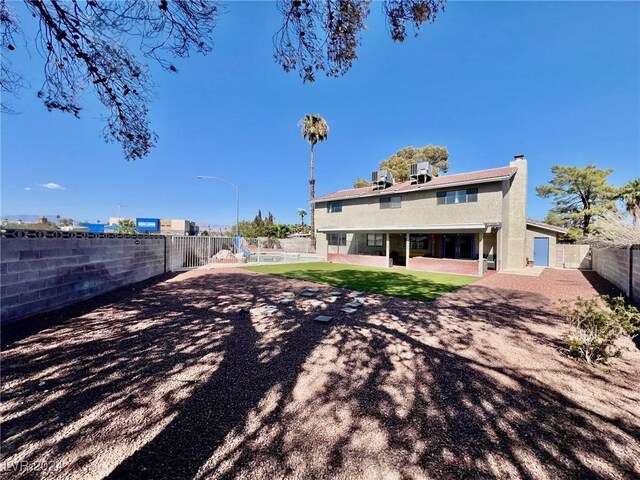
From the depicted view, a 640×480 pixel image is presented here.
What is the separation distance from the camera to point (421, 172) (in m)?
20.6

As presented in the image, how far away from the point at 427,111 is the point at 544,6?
14.6m

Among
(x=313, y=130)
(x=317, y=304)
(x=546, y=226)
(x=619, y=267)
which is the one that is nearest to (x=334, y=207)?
(x=313, y=130)

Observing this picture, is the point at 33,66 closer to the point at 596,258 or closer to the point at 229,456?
the point at 229,456

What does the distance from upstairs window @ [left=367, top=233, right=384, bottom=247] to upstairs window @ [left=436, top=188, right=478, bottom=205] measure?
20.2 ft

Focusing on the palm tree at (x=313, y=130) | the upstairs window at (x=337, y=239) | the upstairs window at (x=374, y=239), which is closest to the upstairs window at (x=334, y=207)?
the upstairs window at (x=337, y=239)

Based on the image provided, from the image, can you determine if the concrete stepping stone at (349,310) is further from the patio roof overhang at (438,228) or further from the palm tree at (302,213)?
the palm tree at (302,213)

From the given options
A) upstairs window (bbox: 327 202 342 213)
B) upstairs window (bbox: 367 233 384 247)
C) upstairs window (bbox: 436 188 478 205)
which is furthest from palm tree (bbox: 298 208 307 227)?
upstairs window (bbox: 436 188 478 205)

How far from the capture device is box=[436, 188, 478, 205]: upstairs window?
17.5 m

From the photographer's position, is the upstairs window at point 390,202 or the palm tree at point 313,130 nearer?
the upstairs window at point 390,202

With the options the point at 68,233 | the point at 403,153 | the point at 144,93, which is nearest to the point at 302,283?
the point at 68,233

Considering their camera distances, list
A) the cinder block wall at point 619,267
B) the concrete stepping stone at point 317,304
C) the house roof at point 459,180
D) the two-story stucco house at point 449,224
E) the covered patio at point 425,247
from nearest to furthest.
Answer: the concrete stepping stone at point 317,304 < the cinder block wall at point 619,267 < the covered patio at point 425,247 < the house roof at point 459,180 < the two-story stucco house at point 449,224

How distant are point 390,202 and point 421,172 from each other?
3296 millimetres

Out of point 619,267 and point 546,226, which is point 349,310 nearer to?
point 619,267

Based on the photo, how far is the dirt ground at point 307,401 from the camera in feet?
7.27
